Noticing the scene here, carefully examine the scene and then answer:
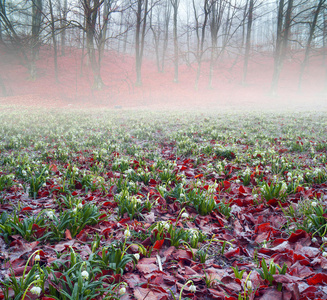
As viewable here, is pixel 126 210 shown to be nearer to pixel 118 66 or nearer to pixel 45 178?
pixel 45 178

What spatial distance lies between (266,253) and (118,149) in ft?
14.4

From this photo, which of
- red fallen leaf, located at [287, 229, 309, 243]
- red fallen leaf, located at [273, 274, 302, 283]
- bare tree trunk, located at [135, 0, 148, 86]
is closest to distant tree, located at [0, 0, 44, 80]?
bare tree trunk, located at [135, 0, 148, 86]

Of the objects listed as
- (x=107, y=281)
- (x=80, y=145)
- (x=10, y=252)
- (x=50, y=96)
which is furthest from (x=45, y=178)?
(x=50, y=96)

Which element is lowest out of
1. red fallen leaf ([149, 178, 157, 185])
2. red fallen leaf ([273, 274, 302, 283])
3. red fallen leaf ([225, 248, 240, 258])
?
red fallen leaf ([225, 248, 240, 258])

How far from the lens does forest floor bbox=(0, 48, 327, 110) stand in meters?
23.7

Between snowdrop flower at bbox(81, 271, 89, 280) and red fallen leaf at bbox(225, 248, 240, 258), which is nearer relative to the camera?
snowdrop flower at bbox(81, 271, 89, 280)

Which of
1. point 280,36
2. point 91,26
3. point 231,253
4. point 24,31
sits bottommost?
point 231,253

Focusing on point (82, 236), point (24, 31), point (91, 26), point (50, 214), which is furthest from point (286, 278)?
point (24, 31)

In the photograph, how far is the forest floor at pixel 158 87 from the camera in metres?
23.7

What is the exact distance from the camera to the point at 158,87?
1220 inches

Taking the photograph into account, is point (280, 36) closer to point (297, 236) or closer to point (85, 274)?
point (297, 236)

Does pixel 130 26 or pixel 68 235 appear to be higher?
pixel 130 26

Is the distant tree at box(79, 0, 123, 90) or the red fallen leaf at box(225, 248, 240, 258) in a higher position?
the distant tree at box(79, 0, 123, 90)

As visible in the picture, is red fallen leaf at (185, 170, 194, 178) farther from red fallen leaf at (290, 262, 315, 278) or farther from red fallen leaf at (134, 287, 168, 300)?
red fallen leaf at (134, 287, 168, 300)
